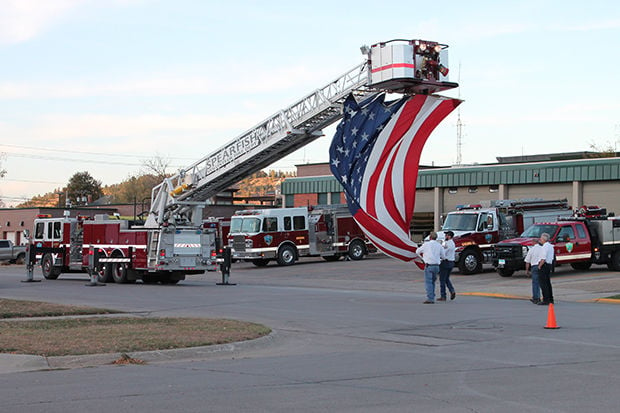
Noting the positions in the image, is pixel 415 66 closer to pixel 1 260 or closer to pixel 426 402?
pixel 426 402

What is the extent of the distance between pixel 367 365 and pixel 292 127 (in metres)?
19.9

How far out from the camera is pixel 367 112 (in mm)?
25016

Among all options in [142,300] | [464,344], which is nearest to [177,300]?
[142,300]

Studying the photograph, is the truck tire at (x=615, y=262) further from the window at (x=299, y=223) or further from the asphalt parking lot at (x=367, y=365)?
the window at (x=299, y=223)

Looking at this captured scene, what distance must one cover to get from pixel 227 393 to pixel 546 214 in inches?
1046

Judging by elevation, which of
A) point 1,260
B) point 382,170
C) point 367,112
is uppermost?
point 367,112

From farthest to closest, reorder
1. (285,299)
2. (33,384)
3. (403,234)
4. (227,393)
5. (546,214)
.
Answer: (546,214) < (403,234) < (285,299) < (33,384) < (227,393)

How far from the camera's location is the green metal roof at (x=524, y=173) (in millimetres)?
45312

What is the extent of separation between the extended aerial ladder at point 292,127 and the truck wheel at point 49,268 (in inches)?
188

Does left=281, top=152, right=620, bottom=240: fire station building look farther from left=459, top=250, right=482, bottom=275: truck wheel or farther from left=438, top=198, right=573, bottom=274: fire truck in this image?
left=459, top=250, right=482, bottom=275: truck wheel

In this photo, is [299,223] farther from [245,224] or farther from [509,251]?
[509,251]

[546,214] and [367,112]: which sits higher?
[367,112]

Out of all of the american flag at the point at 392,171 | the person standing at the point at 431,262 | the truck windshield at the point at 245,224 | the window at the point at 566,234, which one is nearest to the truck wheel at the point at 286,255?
the truck windshield at the point at 245,224

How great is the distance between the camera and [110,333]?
13.6 m
